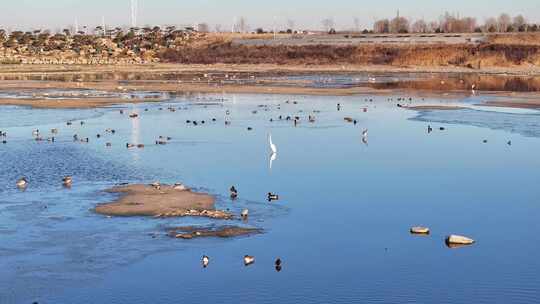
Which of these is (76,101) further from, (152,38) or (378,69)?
(152,38)

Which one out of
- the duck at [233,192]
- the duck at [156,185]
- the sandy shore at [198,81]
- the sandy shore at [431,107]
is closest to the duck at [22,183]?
the duck at [156,185]

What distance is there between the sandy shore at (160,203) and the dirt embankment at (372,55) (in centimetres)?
7559

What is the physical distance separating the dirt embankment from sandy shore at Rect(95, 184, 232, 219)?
75.6 meters

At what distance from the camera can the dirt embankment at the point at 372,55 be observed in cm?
9700

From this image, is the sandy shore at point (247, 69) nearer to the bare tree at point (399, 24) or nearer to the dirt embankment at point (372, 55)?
the dirt embankment at point (372, 55)

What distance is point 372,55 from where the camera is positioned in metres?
106

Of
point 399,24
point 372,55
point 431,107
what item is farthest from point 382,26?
point 431,107

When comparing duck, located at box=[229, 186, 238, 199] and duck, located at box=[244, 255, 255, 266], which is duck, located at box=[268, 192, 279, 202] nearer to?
duck, located at box=[229, 186, 238, 199]

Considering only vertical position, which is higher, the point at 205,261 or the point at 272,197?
the point at 272,197

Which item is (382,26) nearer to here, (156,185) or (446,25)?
(446,25)

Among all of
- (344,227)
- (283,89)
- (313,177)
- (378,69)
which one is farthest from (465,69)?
(344,227)

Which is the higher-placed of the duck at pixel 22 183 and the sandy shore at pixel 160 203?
the duck at pixel 22 183

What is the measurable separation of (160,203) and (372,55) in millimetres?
85648

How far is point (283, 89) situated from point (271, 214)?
44903 millimetres
